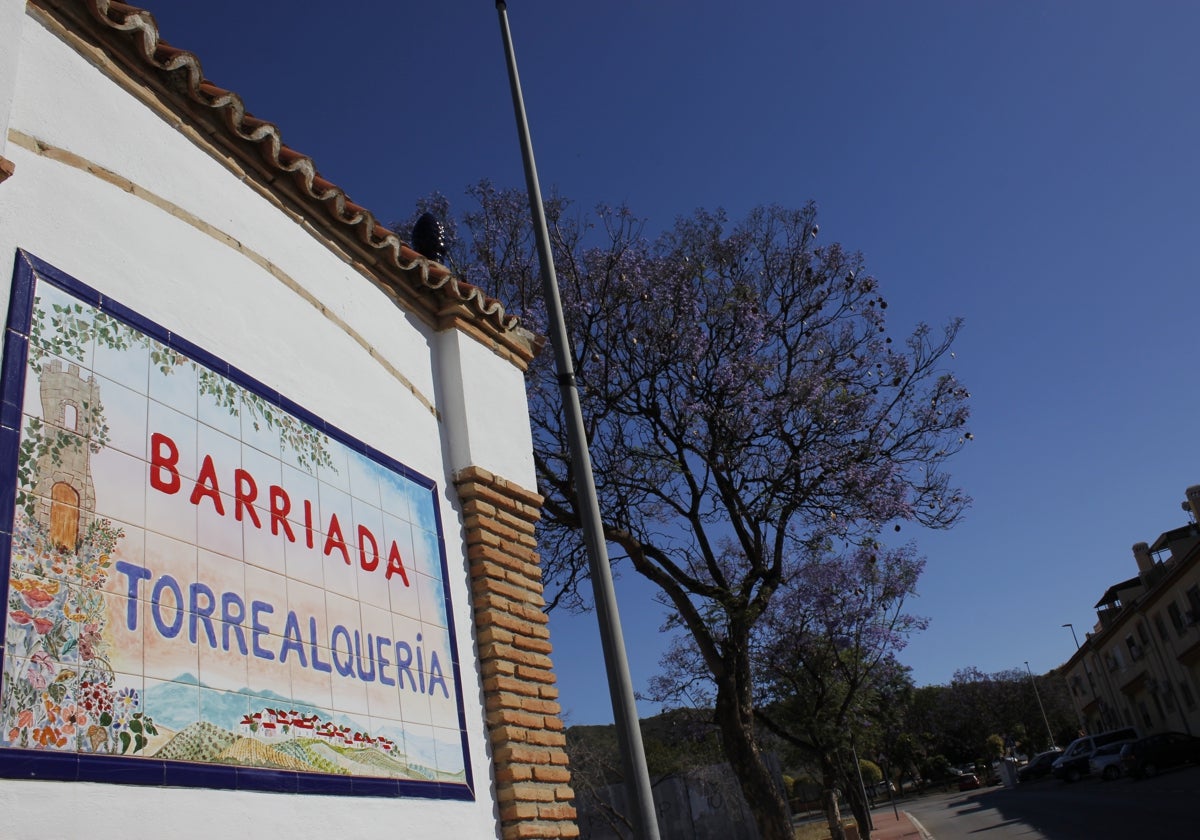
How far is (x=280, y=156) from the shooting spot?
5.28 meters

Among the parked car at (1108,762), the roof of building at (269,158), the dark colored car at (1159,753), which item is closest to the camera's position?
the roof of building at (269,158)

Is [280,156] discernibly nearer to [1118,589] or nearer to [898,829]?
[898,829]

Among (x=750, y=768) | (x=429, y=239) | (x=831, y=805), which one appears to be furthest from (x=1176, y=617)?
(x=429, y=239)

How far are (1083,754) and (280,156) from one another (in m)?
42.3

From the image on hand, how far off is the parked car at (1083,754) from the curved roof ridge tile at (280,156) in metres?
39.9

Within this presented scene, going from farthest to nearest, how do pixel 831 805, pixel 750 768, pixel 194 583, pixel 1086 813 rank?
pixel 1086 813
pixel 831 805
pixel 750 768
pixel 194 583

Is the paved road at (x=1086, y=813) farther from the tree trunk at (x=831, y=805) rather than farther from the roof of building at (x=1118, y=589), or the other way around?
the roof of building at (x=1118, y=589)

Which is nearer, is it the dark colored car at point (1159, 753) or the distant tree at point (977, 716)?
the dark colored car at point (1159, 753)

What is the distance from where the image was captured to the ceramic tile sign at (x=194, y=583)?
3.28m

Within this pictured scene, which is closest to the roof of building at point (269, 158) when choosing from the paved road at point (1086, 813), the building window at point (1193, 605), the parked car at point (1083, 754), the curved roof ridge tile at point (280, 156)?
the curved roof ridge tile at point (280, 156)

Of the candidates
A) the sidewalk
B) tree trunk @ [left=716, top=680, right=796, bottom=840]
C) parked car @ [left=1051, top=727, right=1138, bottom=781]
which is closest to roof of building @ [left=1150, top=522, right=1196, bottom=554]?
parked car @ [left=1051, top=727, right=1138, bottom=781]

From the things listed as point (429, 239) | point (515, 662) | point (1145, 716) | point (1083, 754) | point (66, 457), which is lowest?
point (1083, 754)

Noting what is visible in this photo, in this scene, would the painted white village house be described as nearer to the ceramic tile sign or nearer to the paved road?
the paved road

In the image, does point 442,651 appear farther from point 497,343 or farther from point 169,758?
point 497,343
